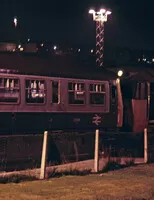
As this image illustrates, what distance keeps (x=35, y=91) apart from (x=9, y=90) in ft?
3.85

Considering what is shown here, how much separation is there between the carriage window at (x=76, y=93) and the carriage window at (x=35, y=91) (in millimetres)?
1405

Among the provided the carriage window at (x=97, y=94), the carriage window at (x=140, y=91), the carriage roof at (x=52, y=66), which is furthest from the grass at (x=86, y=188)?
the carriage window at (x=140, y=91)

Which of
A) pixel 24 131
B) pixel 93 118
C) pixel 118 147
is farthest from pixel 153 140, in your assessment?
pixel 24 131

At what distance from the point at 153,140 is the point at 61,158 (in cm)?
400

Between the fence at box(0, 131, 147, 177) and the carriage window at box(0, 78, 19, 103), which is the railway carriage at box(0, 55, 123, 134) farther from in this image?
the fence at box(0, 131, 147, 177)

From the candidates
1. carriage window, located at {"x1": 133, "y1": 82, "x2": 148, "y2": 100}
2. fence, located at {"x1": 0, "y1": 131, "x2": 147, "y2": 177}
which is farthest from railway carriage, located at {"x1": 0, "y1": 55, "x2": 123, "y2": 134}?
fence, located at {"x1": 0, "y1": 131, "x2": 147, "y2": 177}

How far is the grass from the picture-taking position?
777 centimetres

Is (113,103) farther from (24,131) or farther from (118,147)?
(24,131)

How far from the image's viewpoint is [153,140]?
1639 cm

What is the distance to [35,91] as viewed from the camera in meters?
15.5

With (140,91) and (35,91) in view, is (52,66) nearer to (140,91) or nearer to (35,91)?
(35,91)

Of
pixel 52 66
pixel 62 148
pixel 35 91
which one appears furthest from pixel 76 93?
pixel 62 148

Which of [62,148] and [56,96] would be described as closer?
[62,148]

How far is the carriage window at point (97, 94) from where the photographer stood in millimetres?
17469
